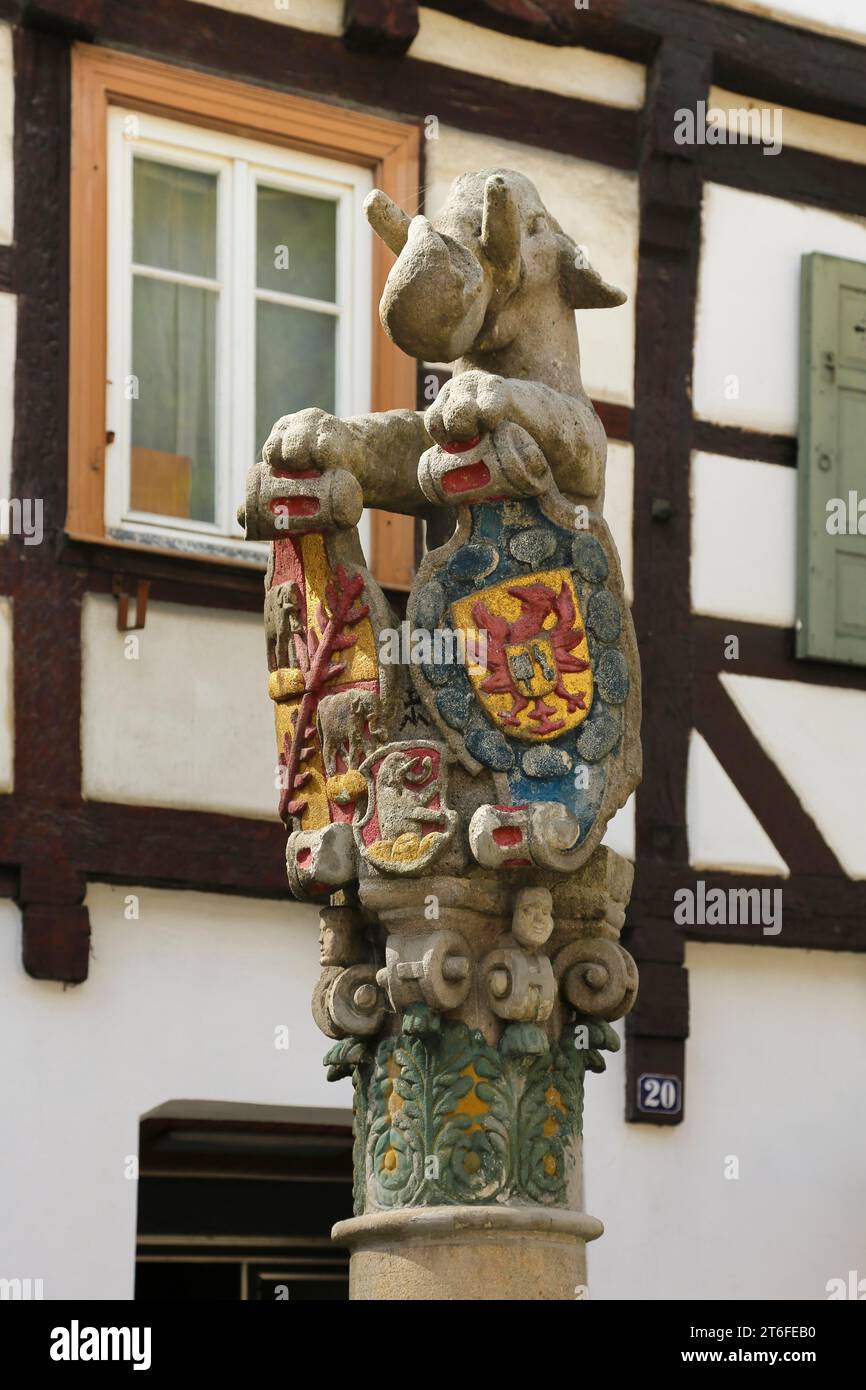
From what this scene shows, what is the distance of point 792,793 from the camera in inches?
329

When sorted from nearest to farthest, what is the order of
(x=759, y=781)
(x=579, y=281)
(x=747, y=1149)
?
(x=579, y=281) → (x=747, y=1149) → (x=759, y=781)

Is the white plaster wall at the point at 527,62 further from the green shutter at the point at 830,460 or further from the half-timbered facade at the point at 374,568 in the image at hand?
the green shutter at the point at 830,460

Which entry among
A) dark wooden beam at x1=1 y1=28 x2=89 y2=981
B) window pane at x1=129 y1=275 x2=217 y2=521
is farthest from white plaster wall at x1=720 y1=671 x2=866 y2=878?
dark wooden beam at x1=1 y1=28 x2=89 y2=981

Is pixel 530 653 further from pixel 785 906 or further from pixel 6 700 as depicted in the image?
pixel 785 906

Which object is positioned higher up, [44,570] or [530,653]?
[44,570]

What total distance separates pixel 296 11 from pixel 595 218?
1152 mm

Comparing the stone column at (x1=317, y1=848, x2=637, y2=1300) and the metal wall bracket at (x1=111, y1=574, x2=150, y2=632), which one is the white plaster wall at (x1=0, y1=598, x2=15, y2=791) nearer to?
the metal wall bracket at (x1=111, y1=574, x2=150, y2=632)

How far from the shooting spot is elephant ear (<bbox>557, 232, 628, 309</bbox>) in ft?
15.7

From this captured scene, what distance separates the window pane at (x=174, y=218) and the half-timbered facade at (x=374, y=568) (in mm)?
16

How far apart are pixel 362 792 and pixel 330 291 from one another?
149 inches

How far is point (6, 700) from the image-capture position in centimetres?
709

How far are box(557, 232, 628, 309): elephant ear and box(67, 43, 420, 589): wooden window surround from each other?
2684mm

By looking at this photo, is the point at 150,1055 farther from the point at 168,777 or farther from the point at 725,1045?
the point at 725,1045

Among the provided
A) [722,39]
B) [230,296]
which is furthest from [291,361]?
[722,39]
